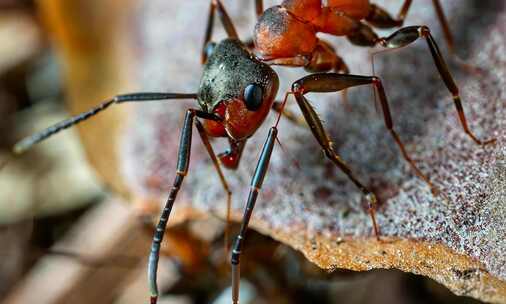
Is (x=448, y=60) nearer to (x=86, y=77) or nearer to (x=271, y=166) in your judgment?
(x=271, y=166)

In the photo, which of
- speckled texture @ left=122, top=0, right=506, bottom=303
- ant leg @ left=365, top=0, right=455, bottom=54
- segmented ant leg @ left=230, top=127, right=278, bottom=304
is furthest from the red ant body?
segmented ant leg @ left=230, top=127, right=278, bottom=304

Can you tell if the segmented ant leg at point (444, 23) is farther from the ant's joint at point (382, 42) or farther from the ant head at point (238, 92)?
the ant head at point (238, 92)

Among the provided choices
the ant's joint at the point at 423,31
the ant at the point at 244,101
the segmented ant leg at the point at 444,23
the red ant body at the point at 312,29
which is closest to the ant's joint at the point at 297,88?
the ant at the point at 244,101

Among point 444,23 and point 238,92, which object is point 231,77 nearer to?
point 238,92

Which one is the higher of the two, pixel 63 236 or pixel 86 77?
pixel 86 77

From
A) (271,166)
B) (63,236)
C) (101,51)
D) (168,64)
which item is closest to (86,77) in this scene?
(101,51)

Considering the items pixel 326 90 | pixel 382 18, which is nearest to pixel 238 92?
pixel 326 90

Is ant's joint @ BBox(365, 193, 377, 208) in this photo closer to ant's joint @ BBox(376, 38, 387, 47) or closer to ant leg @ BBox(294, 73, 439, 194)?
ant leg @ BBox(294, 73, 439, 194)
